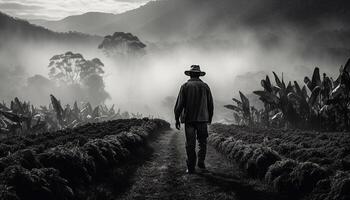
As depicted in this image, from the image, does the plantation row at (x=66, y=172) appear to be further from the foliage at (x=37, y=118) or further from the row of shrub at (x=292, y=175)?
the foliage at (x=37, y=118)

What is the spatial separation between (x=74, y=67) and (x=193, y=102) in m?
80.7

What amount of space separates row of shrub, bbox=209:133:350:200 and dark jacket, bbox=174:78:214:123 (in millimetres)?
1355

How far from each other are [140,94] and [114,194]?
108m

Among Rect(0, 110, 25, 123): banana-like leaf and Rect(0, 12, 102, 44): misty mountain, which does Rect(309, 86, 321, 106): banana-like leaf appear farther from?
Rect(0, 12, 102, 44): misty mountain

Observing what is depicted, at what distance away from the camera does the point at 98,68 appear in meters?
84.1

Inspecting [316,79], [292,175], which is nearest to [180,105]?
[292,175]

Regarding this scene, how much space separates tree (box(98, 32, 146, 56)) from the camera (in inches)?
3642

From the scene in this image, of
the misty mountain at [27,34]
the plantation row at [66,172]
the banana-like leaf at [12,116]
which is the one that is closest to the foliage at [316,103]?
the plantation row at [66,172]

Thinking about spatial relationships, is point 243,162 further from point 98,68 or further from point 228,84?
point 228,84

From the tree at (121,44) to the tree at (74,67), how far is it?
937 centimetres

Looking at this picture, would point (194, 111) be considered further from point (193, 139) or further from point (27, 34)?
point (27, 34)

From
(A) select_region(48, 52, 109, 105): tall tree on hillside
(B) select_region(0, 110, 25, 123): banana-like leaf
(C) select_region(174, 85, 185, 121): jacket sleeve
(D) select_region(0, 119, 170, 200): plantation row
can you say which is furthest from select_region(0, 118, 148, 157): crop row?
(A) select_region(48, 52, 109, 105): tall tree on hillside

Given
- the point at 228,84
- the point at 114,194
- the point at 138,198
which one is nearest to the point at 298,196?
the point at 138,198

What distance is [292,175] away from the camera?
22.3ft
